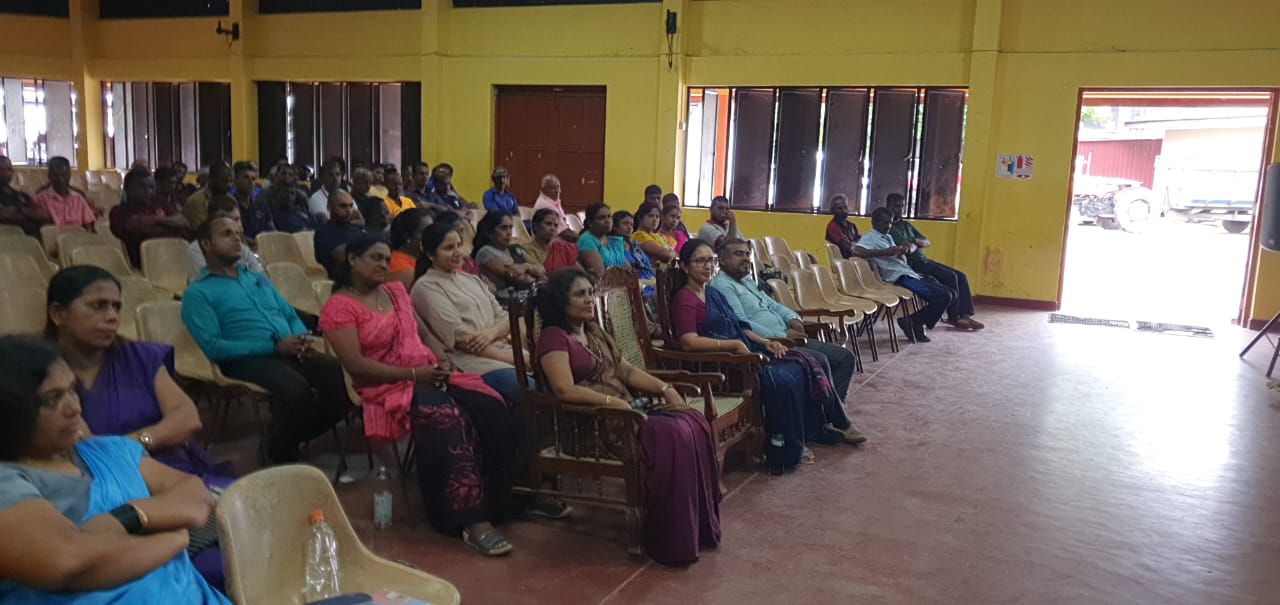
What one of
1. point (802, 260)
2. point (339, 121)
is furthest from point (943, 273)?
point (339, 121)

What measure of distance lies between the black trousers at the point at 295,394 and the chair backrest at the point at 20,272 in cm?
149

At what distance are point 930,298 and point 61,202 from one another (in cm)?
700

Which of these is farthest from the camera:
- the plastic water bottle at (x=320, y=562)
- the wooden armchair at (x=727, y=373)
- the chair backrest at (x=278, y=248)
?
the chair backrest at (x=278, y=248)

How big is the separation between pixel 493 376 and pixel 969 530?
79.6 inches

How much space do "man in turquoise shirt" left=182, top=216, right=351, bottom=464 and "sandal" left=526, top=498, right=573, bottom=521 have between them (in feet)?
3.19

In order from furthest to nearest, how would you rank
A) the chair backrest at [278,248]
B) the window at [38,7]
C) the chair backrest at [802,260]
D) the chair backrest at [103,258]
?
the window at [38,7] < the chair backrest at [802,260] < the chair backrest at [278,248] < the chair backrest at [103,258]

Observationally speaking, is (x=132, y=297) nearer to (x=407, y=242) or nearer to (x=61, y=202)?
(x=407, y=242)

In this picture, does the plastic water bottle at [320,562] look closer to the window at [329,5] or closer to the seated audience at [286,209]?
the seated audience at [286,209]

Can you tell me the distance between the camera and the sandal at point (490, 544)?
11.3 ft

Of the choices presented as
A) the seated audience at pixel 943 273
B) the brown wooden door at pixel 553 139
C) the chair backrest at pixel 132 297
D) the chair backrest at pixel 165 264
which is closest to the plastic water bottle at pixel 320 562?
the chair backrest at pixel 132 297

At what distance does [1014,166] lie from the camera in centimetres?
979

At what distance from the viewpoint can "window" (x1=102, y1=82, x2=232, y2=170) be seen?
13648 mm

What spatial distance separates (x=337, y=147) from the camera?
12977mm

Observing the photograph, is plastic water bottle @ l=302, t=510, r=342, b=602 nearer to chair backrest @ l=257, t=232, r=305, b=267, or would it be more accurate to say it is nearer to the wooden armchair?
the wooden armchair
